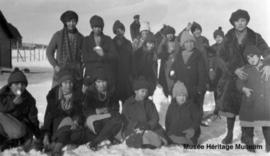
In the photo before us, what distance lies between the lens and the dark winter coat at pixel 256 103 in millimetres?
2250

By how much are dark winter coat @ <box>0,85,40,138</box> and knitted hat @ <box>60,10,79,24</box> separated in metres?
0.68

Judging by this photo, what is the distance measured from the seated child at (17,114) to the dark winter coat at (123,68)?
79 cm

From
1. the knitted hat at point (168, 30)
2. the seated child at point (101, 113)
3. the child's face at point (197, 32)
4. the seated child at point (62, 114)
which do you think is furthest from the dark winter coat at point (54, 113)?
the child's face at point (197, 32)

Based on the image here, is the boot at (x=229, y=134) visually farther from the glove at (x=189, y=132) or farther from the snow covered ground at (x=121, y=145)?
the glove at (x=189, y=132)

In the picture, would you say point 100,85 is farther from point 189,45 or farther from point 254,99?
point 254,99

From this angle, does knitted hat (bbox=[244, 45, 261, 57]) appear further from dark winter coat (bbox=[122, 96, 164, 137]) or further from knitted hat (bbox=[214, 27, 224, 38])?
dark winter coat (bbox=[122, 96, 164, 137])

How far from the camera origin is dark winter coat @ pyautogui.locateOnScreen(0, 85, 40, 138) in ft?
7.57

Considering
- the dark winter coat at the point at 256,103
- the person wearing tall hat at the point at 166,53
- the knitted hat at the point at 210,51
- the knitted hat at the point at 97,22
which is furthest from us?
the person wearing tall hat at the point at 166,53

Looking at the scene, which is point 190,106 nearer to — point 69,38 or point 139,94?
point 139,94

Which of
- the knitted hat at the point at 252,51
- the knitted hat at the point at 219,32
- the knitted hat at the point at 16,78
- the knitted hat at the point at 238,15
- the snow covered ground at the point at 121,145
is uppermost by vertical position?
the knitted hat at the point at 238,15

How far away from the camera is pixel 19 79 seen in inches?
91.0

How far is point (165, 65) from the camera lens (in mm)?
2928

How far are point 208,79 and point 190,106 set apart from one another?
422 millimetres

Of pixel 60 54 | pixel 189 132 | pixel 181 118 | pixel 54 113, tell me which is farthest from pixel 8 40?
pixel 189 132
